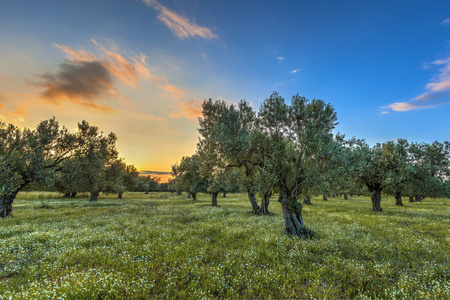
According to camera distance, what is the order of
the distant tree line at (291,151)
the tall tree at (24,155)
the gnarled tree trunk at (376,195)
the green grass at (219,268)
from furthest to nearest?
1. the gnarled tree trunk at (376,195)
2. the tall tree at (24,155)
3. the distant tree line at (291,151)
4. the green grass at (219,268)

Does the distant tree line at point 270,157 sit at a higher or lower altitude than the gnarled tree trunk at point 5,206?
higher

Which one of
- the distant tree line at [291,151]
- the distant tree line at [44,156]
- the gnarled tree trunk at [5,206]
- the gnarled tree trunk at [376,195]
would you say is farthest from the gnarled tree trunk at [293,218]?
the gnarled tree trunk at [5,206]

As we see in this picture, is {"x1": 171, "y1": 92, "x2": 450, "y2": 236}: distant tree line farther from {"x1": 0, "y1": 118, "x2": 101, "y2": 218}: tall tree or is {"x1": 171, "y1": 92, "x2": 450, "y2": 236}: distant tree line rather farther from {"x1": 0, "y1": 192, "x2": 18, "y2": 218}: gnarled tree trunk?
{"x1": 0, "y1": 192, "x2": 18, "y2": 218}: gnarled tree trunk

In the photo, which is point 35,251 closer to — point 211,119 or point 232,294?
point 232,294

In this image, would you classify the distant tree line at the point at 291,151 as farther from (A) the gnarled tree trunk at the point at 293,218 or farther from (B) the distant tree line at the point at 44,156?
(B) the distant tree line at the point at 44,156

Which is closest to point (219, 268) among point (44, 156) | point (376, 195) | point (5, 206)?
point (44, 156)

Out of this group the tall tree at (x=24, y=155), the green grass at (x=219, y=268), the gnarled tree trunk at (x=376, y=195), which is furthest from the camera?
the gnarled tree trunk at (x=376, y=195)

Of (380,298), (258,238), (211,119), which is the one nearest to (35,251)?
(258,238)

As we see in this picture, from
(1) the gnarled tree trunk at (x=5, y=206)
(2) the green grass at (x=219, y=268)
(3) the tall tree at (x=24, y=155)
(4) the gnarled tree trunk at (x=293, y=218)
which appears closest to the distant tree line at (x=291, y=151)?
(4) the gnarled tree trunk at (x=293, y=218)

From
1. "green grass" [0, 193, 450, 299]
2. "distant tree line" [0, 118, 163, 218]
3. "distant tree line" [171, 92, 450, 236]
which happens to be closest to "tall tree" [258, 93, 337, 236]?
"distant tree line" [171, 92, 450, 236]

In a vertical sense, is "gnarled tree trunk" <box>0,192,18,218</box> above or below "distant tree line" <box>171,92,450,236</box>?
below

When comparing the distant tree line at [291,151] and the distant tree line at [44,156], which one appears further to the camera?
the distant tree line at [44,156]

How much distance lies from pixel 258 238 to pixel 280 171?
6225 millimetres

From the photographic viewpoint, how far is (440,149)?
139 ft
